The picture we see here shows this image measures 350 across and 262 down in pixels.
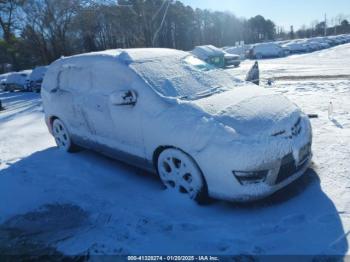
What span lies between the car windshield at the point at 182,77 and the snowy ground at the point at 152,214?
51.1 inches

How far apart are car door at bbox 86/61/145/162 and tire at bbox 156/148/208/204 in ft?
1.35

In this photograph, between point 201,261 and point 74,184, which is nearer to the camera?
point 201,261

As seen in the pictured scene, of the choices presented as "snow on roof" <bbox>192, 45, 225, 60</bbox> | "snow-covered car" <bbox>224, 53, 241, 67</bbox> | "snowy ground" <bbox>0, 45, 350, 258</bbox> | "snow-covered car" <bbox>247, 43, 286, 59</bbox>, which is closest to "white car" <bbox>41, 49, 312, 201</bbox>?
"snowy ground" <bbox>0, 45, 350, 258</bbox>

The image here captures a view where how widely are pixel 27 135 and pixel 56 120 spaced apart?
91.7 inches

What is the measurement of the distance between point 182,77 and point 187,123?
42.8 inches

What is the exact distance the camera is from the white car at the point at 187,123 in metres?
3.48

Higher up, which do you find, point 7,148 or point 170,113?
point 170,113

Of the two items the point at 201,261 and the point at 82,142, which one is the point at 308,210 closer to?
the point at 201,261

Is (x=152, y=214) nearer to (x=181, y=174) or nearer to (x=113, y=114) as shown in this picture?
(x=181, y=174)

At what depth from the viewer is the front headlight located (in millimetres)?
3414

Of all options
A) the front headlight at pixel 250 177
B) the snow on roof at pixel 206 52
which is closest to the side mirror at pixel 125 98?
the front headlight at pixel 250 177

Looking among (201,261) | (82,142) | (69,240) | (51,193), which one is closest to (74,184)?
(51,193)

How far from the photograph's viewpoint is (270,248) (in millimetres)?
3039

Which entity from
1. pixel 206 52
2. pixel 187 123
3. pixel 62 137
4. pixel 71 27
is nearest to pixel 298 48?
pixel 206 52
